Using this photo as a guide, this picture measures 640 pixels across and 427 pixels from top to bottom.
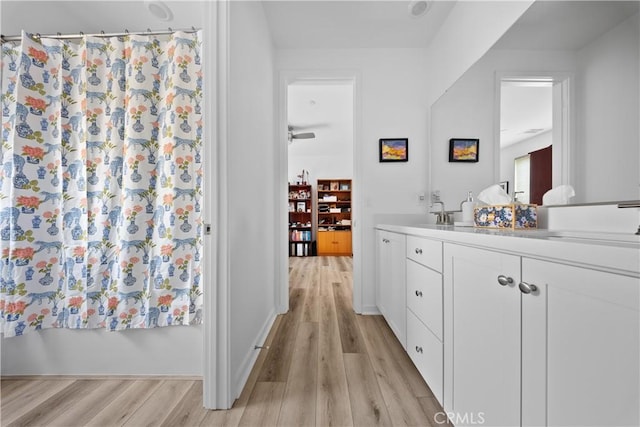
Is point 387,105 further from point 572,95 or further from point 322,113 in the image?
point 322,113

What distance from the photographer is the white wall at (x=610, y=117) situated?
83cm

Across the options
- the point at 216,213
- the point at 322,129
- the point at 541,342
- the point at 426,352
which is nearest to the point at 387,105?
the point at 216,213

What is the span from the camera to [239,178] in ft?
4.58

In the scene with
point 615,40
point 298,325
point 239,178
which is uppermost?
point 615,40

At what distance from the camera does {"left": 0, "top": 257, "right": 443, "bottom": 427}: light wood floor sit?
1121 mm

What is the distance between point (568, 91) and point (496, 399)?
1.28m

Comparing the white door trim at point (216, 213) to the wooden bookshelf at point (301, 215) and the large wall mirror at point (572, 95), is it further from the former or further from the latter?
the wooden bookshelf at point (301, 215)

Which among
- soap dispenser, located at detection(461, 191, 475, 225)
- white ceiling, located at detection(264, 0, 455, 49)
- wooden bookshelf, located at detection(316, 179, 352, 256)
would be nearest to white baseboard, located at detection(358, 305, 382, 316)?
soap dispenser, located at detection(461, 191, 475, 225)

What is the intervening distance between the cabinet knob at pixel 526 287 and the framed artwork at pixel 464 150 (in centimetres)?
134

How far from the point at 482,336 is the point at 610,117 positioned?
94 cm

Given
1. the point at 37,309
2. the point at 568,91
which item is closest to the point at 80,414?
the point at 37,309

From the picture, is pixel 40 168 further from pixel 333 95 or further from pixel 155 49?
pixel 333 95

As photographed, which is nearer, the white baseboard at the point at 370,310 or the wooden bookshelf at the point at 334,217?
the white baseboard at the point at 370,310

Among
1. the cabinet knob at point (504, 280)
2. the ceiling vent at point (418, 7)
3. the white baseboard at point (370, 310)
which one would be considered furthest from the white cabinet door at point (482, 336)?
the ceiling vent at point (418, 7)
